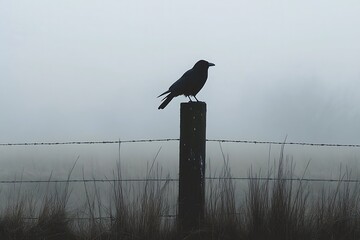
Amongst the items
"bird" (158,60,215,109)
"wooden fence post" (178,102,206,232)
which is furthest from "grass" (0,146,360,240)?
"bird" (158,60,215,109)

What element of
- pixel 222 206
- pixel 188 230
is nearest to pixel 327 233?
pixel 222 206

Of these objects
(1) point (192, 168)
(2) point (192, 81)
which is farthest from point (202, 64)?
(1) point (192, 168)

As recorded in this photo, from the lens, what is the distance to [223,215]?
3.22 m

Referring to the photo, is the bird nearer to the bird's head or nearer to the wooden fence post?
the bird's head

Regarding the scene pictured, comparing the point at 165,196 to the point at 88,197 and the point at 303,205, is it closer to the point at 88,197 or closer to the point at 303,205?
the point at 88,197

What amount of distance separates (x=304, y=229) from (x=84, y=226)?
5.05ft

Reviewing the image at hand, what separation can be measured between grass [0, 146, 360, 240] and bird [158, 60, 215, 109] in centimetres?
142

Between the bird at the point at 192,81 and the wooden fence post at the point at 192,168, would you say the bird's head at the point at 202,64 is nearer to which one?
the bird at the point at 192,81

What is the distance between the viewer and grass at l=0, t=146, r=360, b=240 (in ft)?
10.4

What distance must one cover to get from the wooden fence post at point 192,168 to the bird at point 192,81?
A: 140 cm

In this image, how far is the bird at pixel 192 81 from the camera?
4625 mm

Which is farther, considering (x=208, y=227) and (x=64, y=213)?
(x=64, y=213)

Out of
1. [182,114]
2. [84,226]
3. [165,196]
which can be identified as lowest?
[84,226]

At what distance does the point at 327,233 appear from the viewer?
325 cm
